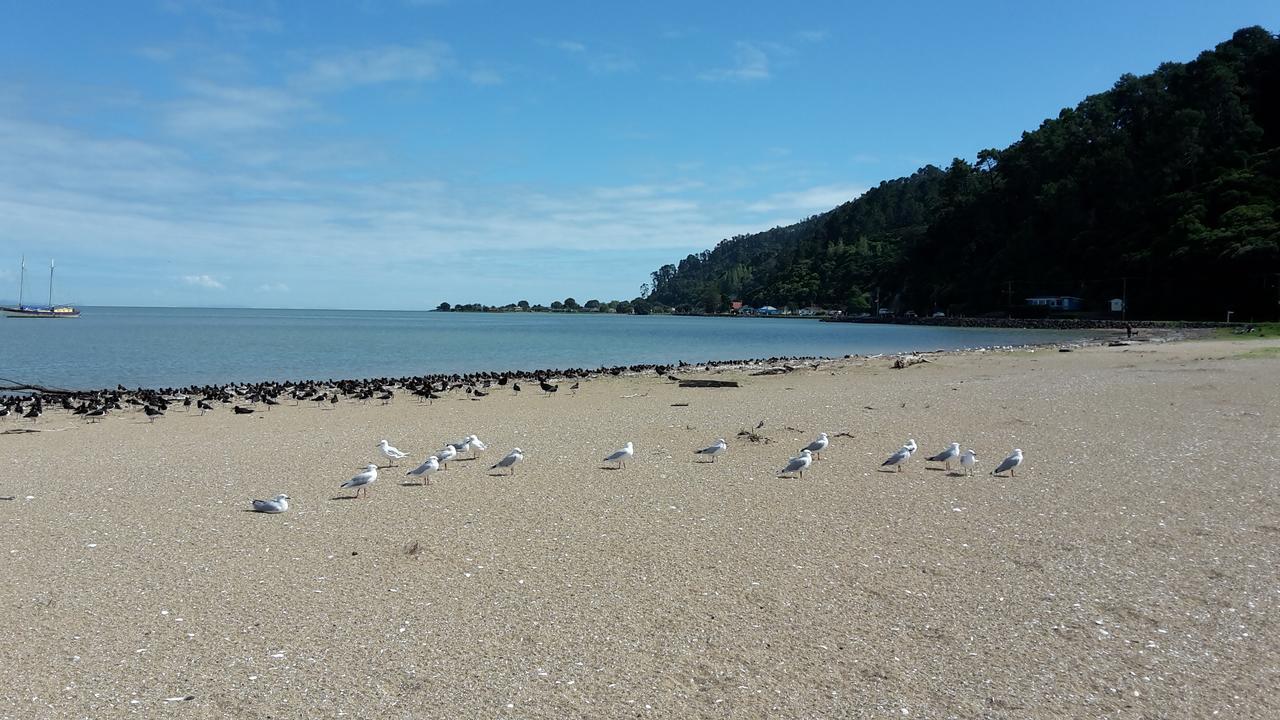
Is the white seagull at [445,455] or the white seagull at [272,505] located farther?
the white seagull at [445,455]

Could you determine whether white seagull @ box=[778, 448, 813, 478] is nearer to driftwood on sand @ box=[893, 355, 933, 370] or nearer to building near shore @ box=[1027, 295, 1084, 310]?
driftwood on sand @ box=[893, 355, 933, 370]

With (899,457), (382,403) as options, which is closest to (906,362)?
(382,403)

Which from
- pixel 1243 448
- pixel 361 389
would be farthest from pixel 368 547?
pixel 361 389

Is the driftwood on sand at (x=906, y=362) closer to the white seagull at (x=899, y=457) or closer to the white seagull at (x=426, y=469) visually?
the white seagull at (x=899, y=457)

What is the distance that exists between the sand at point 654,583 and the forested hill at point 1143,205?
92.1m

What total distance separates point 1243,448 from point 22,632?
16.4 metres

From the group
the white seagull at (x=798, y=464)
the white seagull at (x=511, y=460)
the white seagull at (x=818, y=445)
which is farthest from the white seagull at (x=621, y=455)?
the white seagull at (x=818, y=445)

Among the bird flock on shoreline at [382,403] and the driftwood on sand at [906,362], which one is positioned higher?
the driftwood on sand at [906,362]

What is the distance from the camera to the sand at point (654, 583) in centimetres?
558

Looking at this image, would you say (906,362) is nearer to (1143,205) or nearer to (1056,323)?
(1056,323)

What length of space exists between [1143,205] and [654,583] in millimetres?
123365

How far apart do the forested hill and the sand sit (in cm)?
9207

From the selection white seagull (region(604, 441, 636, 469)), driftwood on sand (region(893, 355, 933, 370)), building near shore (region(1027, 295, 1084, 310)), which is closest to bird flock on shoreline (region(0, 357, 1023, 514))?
white seagull (region(604, 441, 636, 469))

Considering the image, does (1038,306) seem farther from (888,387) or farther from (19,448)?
(19,448)
